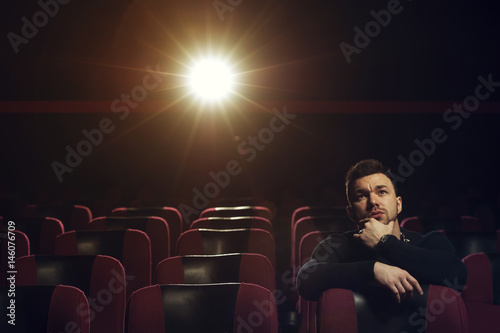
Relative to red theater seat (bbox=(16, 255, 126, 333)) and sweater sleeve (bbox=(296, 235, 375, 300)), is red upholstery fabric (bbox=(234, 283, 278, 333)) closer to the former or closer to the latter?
sweater sleeve (bbox=(296, 235, 375, 300))

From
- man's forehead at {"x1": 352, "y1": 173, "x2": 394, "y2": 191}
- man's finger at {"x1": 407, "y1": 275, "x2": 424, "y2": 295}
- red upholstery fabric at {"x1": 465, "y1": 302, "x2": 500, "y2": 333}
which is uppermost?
man's forehead at {"x1": 352, "y1": 173, "x2": 394, "y2": 191}

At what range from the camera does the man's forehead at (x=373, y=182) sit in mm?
1983

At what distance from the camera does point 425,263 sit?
5.59 ft

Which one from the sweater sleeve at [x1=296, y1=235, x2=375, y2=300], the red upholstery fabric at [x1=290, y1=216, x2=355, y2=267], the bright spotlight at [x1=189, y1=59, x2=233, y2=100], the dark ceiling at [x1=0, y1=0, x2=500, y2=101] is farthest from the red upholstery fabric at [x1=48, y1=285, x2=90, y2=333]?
the bright spotlight at [x1=189, y1=59, x2=233, y2=100]

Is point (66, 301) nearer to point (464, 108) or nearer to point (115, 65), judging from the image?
point (115, 65)

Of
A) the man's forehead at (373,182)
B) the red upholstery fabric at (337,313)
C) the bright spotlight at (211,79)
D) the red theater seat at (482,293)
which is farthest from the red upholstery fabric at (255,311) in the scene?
the bright spotlight at (211,79)

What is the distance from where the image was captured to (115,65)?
24.8 ft

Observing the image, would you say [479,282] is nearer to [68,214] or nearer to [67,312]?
[67,312]

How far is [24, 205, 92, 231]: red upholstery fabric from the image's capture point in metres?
4.30

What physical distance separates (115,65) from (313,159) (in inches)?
150

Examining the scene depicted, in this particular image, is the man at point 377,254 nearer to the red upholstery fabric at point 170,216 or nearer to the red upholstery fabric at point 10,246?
the red upholstery fabric at point 10,246

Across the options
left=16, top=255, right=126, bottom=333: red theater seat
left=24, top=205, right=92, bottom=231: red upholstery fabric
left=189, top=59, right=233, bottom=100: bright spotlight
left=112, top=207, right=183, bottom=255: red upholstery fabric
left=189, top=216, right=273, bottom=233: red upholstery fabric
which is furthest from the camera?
left=189, top=59, right=233, bottom=100: bright spotlight

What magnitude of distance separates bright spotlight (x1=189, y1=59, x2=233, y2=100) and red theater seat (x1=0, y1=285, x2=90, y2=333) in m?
6.21

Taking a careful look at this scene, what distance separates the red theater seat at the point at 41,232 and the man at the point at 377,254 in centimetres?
221
